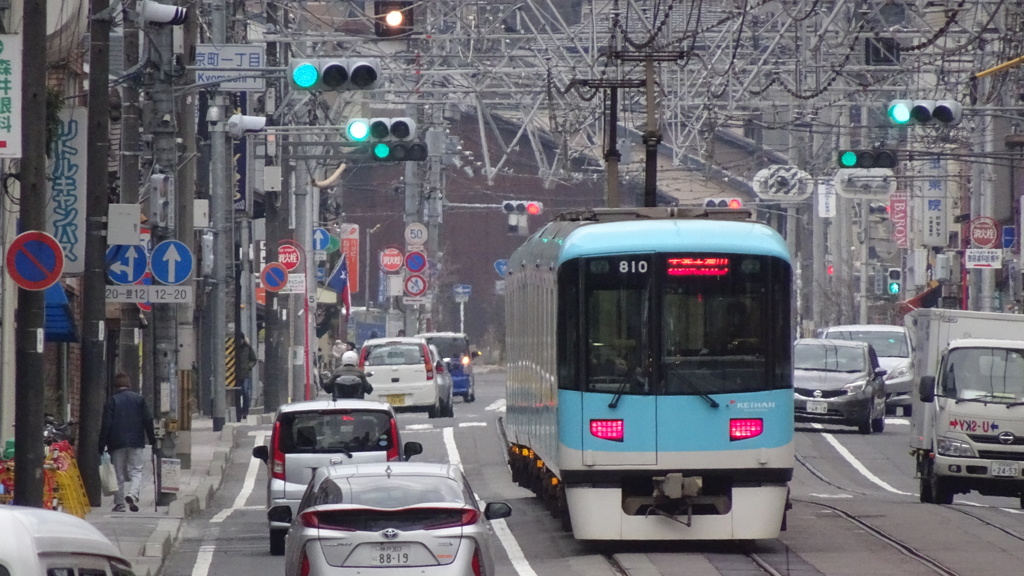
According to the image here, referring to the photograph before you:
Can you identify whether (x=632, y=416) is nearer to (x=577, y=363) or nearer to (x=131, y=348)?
(x=577, y=363)

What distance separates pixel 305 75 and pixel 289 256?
58.4 ft

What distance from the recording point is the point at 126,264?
21344mm

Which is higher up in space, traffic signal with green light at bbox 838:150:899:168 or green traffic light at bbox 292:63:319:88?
green traffic light at bbox 292:63:319:88

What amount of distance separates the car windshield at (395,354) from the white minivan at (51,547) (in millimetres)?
30882

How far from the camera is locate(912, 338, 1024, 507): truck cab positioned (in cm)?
2162

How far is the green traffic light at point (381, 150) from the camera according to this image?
2766 cm

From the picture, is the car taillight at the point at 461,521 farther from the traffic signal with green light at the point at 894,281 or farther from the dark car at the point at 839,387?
the traffic signal with green light at the point at 894,281

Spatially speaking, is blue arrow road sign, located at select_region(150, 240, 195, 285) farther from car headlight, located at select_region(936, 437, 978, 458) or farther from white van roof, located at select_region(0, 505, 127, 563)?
white van roof, located at select_region(0, 505, 127, 563)

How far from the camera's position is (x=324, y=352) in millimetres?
81188

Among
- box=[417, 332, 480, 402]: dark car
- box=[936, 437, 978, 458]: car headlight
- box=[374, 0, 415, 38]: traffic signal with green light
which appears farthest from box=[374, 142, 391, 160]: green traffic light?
box=[417, 332, 480, 402]: dark car

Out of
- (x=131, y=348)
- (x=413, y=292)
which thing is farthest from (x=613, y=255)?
(x=413, y=292)

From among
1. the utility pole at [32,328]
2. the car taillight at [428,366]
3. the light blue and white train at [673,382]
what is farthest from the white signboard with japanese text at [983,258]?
the utility pole at [32,328]

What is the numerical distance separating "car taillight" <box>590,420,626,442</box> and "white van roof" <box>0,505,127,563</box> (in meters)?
9.90

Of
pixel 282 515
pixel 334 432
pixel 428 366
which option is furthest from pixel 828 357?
pixel 282 515
